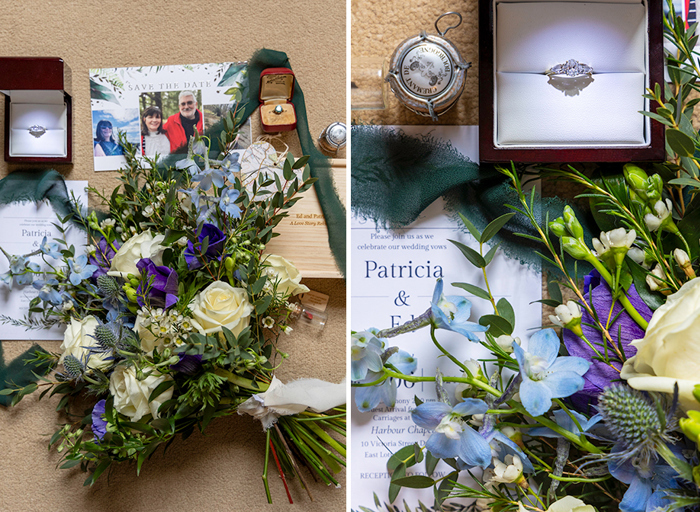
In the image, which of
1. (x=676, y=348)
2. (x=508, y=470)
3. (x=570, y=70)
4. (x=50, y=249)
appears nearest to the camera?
(x=676, y=348)

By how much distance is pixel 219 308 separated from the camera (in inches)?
25.9

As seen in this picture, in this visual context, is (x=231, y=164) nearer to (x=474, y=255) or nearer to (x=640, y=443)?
(x=474, y=255)

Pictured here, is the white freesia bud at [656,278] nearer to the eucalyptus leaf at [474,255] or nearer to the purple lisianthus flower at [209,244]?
the eucalyptus leaf at [474,255]

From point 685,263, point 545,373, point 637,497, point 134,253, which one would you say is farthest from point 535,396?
point 134,253

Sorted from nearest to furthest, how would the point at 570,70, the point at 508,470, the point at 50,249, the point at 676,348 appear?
the point at 676,348, the point at 508,470, the point at 570,70, the point at 50,249

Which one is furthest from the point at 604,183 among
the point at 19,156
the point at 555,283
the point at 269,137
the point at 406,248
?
the point at 19,156

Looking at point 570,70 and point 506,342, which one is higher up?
point 570,70

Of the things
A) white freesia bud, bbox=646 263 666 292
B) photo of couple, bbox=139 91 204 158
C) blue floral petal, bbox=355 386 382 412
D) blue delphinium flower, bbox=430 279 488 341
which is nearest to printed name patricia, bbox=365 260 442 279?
blue delphinium flower, bbox=430 279 488 341

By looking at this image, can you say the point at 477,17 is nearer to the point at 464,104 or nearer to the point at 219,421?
the point at 464,104

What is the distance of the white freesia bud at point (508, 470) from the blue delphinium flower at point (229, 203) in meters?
0.48

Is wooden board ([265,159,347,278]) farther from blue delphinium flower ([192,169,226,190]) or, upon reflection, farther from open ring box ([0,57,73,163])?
open ring box ([0,57,73,163])

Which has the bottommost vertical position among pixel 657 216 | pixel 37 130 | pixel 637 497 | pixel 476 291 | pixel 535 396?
pixel 637 497

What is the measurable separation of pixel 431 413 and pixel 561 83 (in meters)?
0.50

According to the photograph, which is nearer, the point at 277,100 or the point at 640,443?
the point at 640,443
